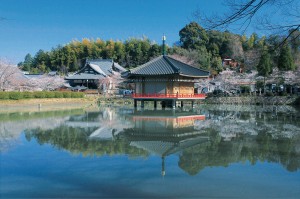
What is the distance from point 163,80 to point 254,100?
1288 centimetres

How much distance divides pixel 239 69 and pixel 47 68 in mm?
43976

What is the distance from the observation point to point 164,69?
25.9 metres

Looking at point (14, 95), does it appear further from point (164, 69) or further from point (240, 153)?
point (240, 153)

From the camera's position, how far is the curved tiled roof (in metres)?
25.5

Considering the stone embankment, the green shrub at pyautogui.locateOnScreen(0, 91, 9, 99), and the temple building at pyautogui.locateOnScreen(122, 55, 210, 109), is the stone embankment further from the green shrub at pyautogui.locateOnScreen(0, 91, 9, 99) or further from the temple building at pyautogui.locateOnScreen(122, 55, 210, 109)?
the green shrub at pyautogui.locateOnScreen(0, 91, 9, 99)

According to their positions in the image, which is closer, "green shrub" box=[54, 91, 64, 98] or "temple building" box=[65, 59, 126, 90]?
"green shrub" box=[54, 91, 64, 98]

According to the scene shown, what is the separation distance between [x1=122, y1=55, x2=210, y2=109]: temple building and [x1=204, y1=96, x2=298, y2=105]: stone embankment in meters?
7.85

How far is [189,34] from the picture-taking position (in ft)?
191

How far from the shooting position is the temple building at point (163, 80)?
2558cm

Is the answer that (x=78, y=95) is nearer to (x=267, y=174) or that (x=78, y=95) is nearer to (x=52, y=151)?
(x=52, y=151)

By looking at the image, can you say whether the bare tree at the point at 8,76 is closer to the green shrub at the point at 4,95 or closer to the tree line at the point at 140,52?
the green shrub at the point at 4,95

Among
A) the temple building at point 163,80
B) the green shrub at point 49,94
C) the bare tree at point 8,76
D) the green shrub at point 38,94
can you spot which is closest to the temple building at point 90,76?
the bare tree at point 8,76

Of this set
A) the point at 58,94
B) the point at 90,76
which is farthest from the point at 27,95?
the point at 90,76

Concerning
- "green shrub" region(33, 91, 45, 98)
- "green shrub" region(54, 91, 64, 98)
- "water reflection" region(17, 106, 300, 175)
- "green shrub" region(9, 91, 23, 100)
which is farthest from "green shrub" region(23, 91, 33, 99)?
"water reflection" region(17, 106, 300, 175)
